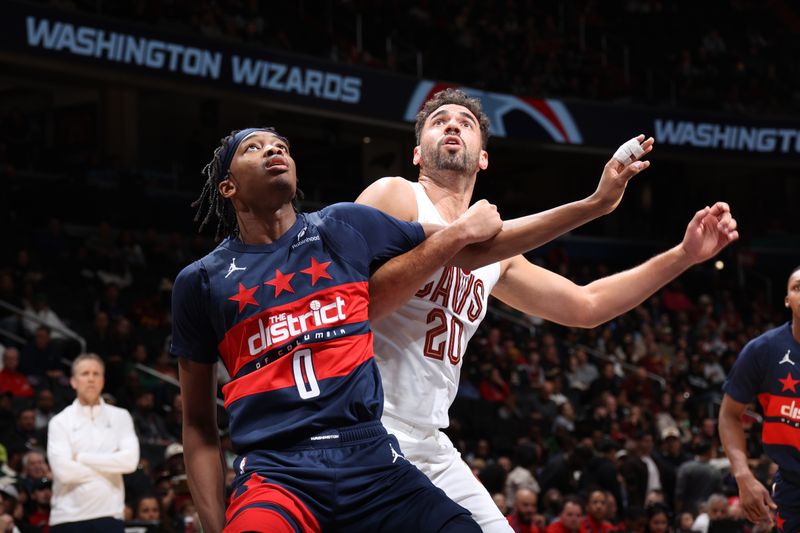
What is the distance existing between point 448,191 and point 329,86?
48.7 feet

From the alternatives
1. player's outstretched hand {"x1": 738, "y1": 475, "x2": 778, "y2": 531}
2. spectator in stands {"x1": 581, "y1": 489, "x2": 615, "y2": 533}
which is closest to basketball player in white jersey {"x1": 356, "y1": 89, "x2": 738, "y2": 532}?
player's outstretched hand {"x1": 738, "y1": 475, "x2": 778, "y2": 531}

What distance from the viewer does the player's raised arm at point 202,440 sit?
3.63 metres

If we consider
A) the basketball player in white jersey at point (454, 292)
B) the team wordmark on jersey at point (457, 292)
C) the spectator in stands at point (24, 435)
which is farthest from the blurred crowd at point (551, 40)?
the team wordmark on jersey at point (457, 292)

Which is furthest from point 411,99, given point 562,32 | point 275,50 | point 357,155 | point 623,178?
point 623,178

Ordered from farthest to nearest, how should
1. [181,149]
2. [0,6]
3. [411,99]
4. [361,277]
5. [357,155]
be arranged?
[357,155] < [181,149] < [411,99] < [0,6] < [361,277]

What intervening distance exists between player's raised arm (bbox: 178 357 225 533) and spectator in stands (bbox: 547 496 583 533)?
6.94 metres

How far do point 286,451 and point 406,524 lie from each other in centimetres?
43

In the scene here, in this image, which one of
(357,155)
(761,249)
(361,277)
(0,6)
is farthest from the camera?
(761,249)

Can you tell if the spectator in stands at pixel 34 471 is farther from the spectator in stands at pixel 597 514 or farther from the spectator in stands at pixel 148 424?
the spectator in stands at pixel 597 514

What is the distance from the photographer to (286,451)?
3.39 meters

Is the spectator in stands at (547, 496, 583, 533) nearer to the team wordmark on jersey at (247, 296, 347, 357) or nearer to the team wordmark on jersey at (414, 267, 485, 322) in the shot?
the team wordmark on jersey at (414, 267, 485, 322)

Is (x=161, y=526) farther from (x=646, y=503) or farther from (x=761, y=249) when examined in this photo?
(x=761, y=249)

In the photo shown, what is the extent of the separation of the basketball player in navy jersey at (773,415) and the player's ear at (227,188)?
3.51m

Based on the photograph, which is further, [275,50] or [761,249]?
[761,249]
